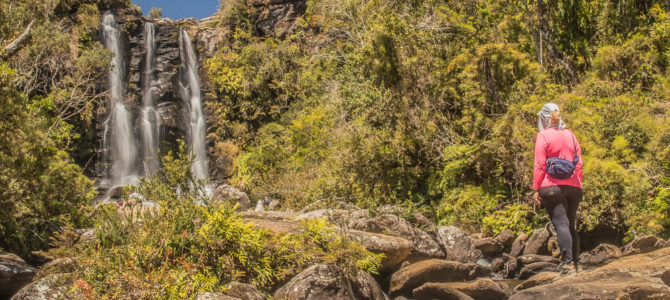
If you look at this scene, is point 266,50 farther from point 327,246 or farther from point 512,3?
point 327,246

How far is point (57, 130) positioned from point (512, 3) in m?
16.7

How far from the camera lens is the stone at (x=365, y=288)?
5.36 m

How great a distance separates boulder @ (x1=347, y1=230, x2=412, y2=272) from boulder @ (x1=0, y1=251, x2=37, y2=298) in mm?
4827

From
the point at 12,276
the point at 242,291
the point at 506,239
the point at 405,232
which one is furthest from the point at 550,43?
the point at 12,276

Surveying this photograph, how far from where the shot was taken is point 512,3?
13.0m

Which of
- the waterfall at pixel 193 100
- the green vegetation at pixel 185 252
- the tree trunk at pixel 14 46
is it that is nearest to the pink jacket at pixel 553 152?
the green vegetation at pixel 185 252

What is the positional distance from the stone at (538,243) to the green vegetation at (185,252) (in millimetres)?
3739

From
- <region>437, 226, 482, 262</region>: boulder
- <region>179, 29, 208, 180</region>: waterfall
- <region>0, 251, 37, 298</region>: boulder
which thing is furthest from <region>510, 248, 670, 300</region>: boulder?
<region>179, 29, 208, 180</region>: waterfall

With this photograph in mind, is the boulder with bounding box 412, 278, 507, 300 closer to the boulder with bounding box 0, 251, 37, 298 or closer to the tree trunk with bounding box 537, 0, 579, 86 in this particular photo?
the boulder with bounding box 0, 251, 37, 298

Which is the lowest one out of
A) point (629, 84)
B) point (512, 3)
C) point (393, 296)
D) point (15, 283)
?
point (393, 296)

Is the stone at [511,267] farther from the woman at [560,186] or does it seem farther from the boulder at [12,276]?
the boulder at [12,276]

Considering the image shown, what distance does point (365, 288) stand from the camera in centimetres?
548

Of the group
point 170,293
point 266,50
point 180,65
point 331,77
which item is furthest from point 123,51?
point 170,293

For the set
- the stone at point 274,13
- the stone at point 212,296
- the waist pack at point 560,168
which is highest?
the stone at point 274,13
